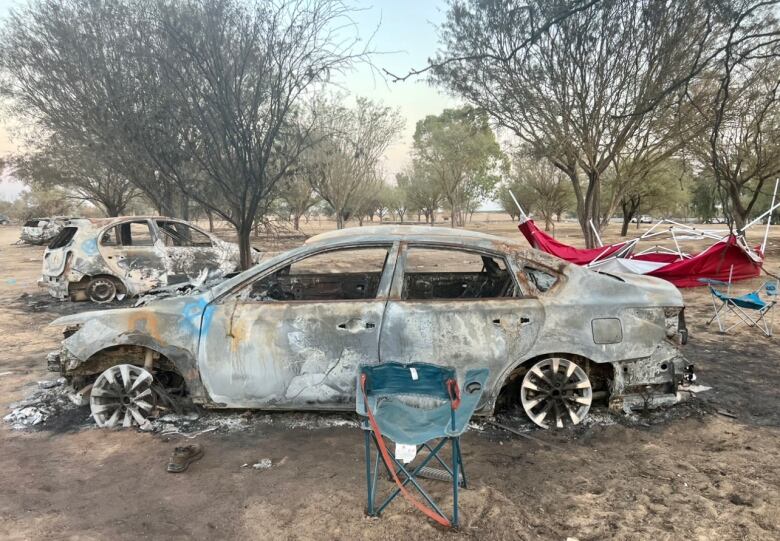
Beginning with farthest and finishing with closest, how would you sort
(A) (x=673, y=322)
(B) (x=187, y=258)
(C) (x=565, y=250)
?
(C) (x=565, y=250) < (B) (x=187, y=258) < (A) (x=673, y=322)

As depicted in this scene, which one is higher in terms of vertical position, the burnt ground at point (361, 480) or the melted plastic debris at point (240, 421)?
the melted plastic debris at point (240, 421)

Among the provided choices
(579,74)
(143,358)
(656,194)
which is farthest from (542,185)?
A: (143,358)

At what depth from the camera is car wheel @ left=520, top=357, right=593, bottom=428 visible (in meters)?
3.41

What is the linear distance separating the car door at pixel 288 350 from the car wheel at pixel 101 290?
597 centimetres

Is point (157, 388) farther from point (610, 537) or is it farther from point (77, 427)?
point (610, 537)

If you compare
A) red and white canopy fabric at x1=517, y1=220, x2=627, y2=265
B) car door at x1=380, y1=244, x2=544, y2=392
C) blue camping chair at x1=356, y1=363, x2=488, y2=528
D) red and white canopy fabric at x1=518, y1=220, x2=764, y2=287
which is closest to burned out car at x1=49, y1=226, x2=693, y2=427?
car door at x1=380, y1=244, x2=544, y2=392

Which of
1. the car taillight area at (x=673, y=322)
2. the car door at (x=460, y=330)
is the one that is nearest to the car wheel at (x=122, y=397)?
the car door at (x=460, y=330)

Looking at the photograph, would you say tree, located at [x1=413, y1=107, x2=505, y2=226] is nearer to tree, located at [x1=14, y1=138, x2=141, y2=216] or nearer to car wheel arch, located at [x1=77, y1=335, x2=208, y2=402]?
tree, located at [x1=14, y1=138, x2=141, y2=216]

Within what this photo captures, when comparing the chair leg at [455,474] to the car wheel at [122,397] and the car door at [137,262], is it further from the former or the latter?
the car door at [137,262]

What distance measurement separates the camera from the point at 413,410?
8.46 ft

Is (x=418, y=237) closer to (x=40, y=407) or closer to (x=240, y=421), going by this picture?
(x=240, y=421)

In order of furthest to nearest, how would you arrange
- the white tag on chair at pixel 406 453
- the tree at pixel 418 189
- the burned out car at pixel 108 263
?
the tree at pixel 418 189 < the burned out car at pixel 108 263 < the white tag on chair at pixel 406 453

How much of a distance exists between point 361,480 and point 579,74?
13.0m

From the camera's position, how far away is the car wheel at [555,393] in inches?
134
